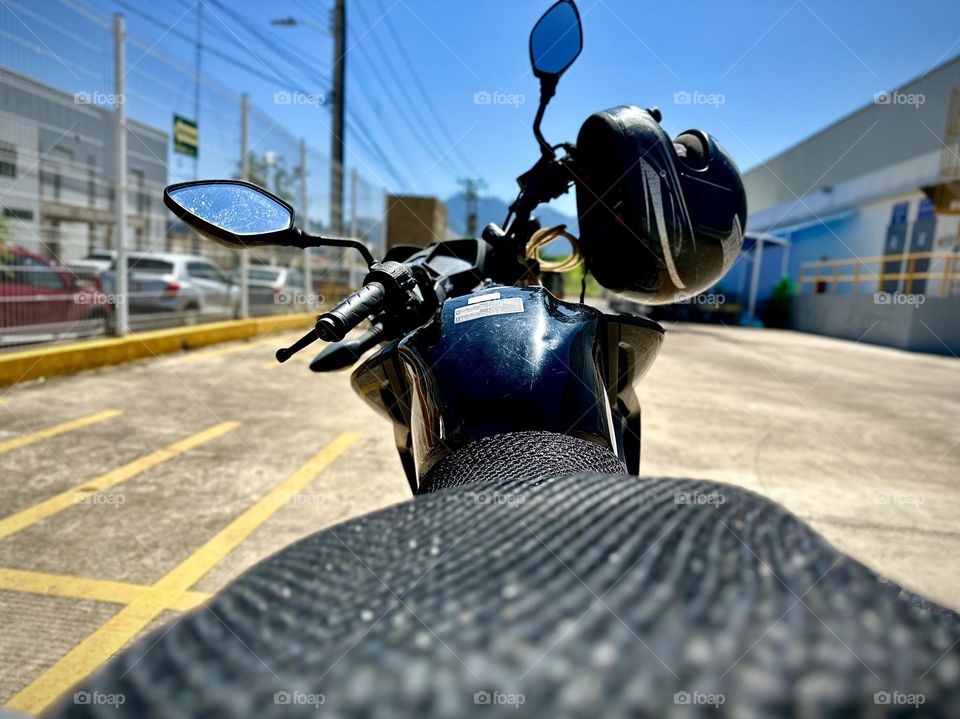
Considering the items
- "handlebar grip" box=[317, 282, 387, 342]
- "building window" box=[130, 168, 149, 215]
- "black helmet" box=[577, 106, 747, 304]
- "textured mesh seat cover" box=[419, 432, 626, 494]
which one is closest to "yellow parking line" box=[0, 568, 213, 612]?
"handlebar grip" box=[317, 282, 387, 342]

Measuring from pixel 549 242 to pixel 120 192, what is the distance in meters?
7.43

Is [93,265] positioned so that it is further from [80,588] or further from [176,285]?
[80,588]

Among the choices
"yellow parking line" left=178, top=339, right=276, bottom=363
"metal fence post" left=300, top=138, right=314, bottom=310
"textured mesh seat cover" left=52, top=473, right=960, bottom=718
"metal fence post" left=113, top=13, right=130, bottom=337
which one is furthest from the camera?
"metal fence post" left=300, top=138, right=314, bottom=310

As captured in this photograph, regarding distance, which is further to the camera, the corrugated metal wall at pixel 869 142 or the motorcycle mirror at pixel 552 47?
the corrugated metal wall at pixel 869 142

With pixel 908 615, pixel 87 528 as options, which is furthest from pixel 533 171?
pixel 87 528

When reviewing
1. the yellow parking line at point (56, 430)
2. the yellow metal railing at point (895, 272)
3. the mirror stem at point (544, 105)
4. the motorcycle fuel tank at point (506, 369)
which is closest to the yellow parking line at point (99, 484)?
the yellow parking line at point (56, 430)

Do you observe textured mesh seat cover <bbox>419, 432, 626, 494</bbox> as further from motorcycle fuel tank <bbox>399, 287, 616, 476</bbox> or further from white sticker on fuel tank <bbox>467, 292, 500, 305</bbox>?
white sticker on fuel tank <bbox>467, 292, 500, 305</bbox>

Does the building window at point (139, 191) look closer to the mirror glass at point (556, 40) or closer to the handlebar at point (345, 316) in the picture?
the mirror glass at point (556, 40)

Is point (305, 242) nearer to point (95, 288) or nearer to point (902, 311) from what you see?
point (95, 288)

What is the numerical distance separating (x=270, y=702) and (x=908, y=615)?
0.36 m

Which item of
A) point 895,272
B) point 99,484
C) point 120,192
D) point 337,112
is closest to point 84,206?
point 120,192

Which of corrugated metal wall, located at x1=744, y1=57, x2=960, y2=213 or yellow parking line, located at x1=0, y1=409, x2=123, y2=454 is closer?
yellow parking line, located at x1=0, y1=409, x2=123, y2=454

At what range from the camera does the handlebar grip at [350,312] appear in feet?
3.72

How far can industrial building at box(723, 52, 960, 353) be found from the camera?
15.3 metres
